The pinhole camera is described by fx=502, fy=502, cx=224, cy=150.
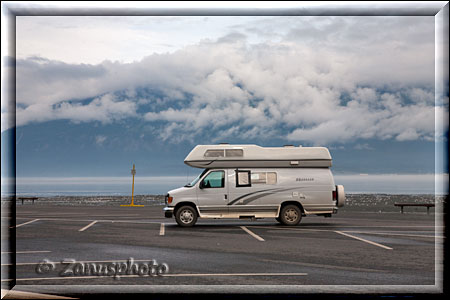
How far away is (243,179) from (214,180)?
106 cm

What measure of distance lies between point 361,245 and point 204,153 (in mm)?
7121

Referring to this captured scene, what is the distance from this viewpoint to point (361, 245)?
42.0 ft

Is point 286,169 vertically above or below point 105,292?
above

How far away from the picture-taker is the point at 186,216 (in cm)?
1783

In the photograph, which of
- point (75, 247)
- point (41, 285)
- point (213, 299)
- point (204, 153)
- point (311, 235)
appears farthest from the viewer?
point (204, 153)

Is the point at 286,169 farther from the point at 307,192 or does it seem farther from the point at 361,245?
the point at 361,245

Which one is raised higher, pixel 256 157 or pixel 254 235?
pixel 256 157

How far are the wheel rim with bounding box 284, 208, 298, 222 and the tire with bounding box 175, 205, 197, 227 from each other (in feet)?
11.0

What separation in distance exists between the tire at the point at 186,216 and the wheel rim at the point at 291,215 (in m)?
3.35

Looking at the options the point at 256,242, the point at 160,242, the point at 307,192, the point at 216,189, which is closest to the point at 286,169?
the point at 307,192

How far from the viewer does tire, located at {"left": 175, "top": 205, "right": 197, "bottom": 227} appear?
17.7 m

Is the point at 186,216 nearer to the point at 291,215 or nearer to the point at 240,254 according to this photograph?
the point at 291,215

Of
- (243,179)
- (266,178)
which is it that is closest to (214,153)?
(243,179)

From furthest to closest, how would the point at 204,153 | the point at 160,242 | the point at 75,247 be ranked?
the point at 204,153
the point at 160,242
the point at 75,247
